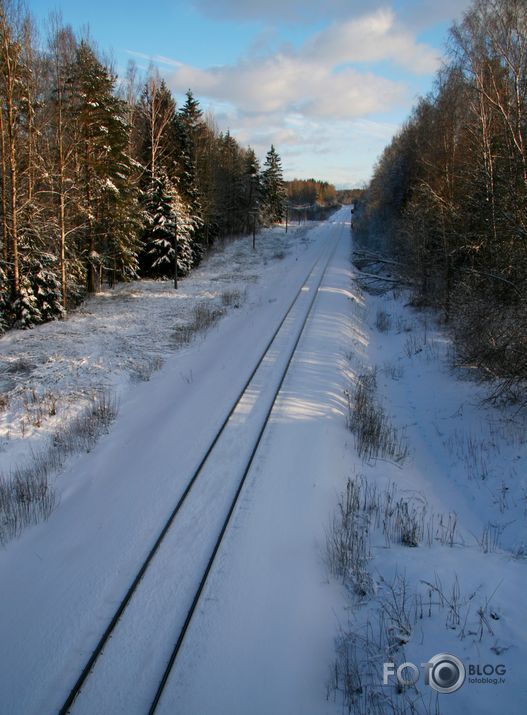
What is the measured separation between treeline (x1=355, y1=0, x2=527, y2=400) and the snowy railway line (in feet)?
17.3

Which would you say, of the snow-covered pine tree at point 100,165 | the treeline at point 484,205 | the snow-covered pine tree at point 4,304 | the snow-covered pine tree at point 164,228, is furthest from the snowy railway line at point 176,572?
the snow-covered pine tree at point 164,228

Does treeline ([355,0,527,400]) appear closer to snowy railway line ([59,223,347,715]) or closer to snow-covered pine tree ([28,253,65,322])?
snowy railway line ([59,223,347,715])

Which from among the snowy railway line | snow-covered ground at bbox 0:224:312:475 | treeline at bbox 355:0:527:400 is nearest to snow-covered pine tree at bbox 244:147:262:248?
snow-covered ground at bbox 0:224:312:475

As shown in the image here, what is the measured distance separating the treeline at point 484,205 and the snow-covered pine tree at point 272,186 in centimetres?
4357

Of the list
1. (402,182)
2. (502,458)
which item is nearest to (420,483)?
(502,458)

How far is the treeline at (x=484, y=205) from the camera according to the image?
356 inches

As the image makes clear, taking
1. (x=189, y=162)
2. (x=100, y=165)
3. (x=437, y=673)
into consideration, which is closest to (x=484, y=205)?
(x=437, y=673)

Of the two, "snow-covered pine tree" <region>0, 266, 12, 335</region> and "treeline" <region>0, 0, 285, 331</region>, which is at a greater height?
"treeline" <region>0, 0, 285, 331</region>

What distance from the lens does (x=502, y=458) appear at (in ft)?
25.2

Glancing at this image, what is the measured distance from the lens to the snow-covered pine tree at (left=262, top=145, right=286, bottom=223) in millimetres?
61594

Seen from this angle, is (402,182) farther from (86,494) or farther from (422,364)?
(86,494)

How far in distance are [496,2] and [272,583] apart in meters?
15.0

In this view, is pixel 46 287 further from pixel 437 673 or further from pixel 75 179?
pixel 437 673

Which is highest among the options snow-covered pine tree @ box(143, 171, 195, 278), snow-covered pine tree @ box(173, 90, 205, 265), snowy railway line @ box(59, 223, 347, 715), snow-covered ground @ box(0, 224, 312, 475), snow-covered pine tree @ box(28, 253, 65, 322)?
snow-covered pine tree @ box(173, 90, 205, 265)
